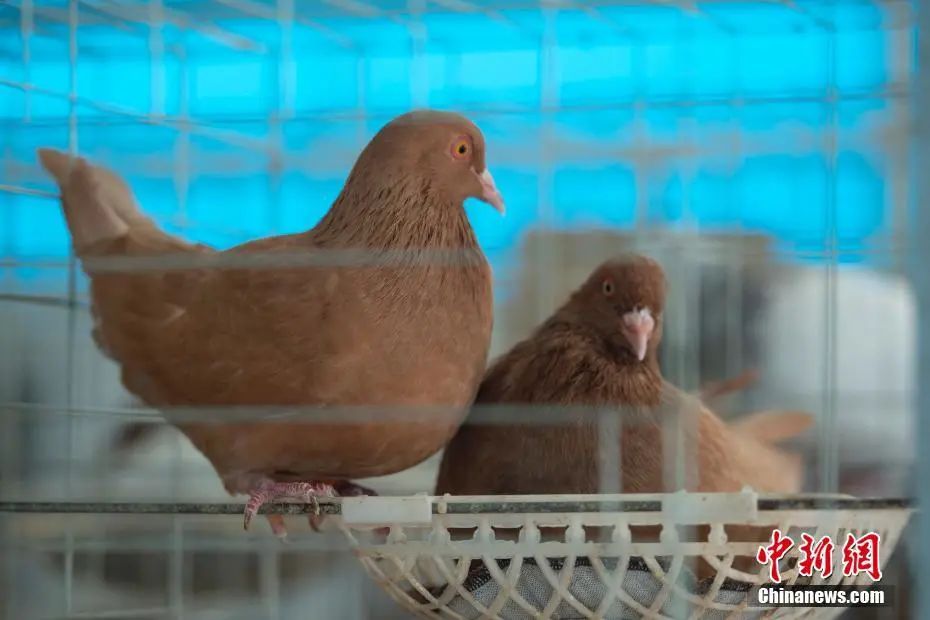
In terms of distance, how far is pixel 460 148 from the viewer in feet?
3.50

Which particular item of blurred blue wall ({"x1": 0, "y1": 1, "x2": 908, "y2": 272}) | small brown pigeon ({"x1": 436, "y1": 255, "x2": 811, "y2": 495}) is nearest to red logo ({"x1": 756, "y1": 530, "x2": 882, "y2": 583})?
small brown pigeon ({"x1": 436, "y1": 255, "x2": 811, "y2": 495})

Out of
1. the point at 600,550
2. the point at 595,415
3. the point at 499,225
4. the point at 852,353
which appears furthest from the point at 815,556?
the point at 852,353

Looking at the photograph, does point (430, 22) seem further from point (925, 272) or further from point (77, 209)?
point (925, 272)

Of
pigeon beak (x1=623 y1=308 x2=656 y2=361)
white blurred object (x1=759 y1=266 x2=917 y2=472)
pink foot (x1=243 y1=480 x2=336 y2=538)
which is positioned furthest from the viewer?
white blurred object (x1=759 y1=266 x2=917 y2=472)

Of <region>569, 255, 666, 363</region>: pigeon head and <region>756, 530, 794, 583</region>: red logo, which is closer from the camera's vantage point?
<region>756, 530, 794, 583</region>: red logo

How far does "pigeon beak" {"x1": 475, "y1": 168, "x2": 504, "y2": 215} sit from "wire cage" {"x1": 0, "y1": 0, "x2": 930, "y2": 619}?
36mm

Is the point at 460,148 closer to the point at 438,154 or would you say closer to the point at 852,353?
the point at 438,154

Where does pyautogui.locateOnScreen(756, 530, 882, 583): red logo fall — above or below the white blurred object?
below

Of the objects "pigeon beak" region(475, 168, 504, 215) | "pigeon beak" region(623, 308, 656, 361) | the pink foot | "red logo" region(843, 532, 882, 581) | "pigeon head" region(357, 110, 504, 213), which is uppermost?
"pigeon head" region(357, 110, 504, 213)

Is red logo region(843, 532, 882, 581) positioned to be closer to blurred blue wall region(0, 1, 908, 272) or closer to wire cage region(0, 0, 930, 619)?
wire cage region(0, 0, 930, 619)

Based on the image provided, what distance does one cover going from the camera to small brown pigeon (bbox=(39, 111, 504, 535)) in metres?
0.98

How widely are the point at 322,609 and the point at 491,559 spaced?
568 mm

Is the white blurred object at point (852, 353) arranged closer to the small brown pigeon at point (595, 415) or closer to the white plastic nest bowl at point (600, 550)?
the small brown pigeon at point (595, 415)

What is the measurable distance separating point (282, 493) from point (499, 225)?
0.46 metres
